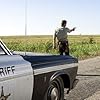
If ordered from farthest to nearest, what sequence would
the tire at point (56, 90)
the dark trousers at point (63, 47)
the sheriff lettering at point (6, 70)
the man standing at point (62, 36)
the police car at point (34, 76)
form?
1. the dark trousers at point (63, 47)
2. the man standing at point (62, 36)
3. the tire at point (56, 90)
4. the police car at point (34, 76)
5. the sheriff lettering at point (6, 70)

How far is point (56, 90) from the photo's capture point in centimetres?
654

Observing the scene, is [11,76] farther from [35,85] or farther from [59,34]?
[59,34]

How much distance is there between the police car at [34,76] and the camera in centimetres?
482

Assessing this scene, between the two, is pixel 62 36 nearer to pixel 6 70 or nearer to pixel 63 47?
pixel 63 47

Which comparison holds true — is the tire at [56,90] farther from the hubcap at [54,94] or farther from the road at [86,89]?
the road at [86,89]

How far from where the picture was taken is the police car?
15.8 ft

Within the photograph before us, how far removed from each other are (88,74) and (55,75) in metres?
6.05

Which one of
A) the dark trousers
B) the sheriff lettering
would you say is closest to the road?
the dark trousers

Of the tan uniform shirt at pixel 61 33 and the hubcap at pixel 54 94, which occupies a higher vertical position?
the tan uniform shirt at pixel 61 33

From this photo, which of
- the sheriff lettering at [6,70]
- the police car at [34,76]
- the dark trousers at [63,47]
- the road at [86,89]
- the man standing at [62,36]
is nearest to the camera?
the sheriff lettering at [6,70]

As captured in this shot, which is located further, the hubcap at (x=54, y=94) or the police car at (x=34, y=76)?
the hubcap at (x=54, y=94)

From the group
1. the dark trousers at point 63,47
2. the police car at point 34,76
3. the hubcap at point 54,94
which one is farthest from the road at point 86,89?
the dark trousers at point 63,47

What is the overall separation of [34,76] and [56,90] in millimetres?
1145

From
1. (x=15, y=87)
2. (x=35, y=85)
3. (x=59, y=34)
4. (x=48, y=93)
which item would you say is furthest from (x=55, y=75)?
(x=59, y=34)
